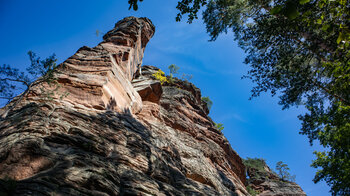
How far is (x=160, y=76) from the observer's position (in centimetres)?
2495

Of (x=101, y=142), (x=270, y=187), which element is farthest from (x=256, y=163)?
(x=101, y=142)

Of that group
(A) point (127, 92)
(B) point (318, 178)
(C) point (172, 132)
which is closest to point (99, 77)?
(A) point (127, 92)

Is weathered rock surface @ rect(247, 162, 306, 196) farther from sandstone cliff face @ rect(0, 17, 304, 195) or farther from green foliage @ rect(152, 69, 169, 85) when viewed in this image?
green foliage @ rect(152, 69, 169, 85)

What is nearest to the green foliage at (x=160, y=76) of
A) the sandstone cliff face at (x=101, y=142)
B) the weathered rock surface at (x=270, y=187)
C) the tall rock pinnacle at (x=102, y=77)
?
the tall rock pinnacle at (x=102, y=77)

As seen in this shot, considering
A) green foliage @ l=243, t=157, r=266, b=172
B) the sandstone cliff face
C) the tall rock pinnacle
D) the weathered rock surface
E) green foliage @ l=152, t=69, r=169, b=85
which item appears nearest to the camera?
the sandstone cliff face

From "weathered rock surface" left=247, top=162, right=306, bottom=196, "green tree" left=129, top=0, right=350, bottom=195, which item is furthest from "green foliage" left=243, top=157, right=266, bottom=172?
"green tree" left=129, top=0, right=350, bottom=195

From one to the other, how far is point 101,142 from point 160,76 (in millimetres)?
17947

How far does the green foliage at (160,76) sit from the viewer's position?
2452 centimetres

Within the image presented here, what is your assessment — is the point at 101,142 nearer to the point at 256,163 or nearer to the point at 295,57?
the point at 295,57

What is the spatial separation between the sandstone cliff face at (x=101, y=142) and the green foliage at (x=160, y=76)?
6.95m

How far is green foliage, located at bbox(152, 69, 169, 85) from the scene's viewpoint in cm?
2452

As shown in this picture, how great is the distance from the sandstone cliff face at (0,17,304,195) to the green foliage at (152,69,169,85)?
6949 millimetres

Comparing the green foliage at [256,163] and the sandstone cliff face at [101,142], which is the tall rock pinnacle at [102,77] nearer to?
the sandstone cliff face at [101,142]

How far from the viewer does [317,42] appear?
11.9m
